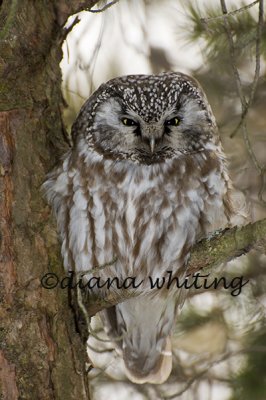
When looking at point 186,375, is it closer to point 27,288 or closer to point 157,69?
point 27,288

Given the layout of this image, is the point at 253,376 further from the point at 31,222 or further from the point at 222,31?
the point at 222,31

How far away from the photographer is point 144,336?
12.8 feet

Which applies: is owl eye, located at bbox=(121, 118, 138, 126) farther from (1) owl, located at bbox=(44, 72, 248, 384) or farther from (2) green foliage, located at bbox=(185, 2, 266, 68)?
(2) green foliage, located at bbox=(185, 2, 266, 68)

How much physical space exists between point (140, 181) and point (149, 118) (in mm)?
295

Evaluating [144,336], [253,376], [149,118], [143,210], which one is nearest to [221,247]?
[143,210]

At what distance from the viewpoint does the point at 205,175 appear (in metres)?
3.29

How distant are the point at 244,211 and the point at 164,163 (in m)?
0.56

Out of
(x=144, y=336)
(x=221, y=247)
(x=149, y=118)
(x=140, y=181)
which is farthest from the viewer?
(x=144, y=336)

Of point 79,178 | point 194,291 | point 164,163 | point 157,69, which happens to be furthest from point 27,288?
point 157,69

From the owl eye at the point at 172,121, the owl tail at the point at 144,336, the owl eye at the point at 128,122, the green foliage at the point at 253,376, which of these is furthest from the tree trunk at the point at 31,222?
the green foliage at the point at 253,376

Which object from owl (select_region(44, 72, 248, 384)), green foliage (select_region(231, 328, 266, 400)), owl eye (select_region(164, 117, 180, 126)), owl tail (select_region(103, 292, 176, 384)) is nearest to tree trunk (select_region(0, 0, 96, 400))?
owl (select_region(44, 72, 248, 384))

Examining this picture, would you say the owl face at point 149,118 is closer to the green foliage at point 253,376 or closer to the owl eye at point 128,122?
the owl eye at point 128,122

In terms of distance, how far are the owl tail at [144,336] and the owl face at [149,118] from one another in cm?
87

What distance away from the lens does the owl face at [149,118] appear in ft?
10.3
